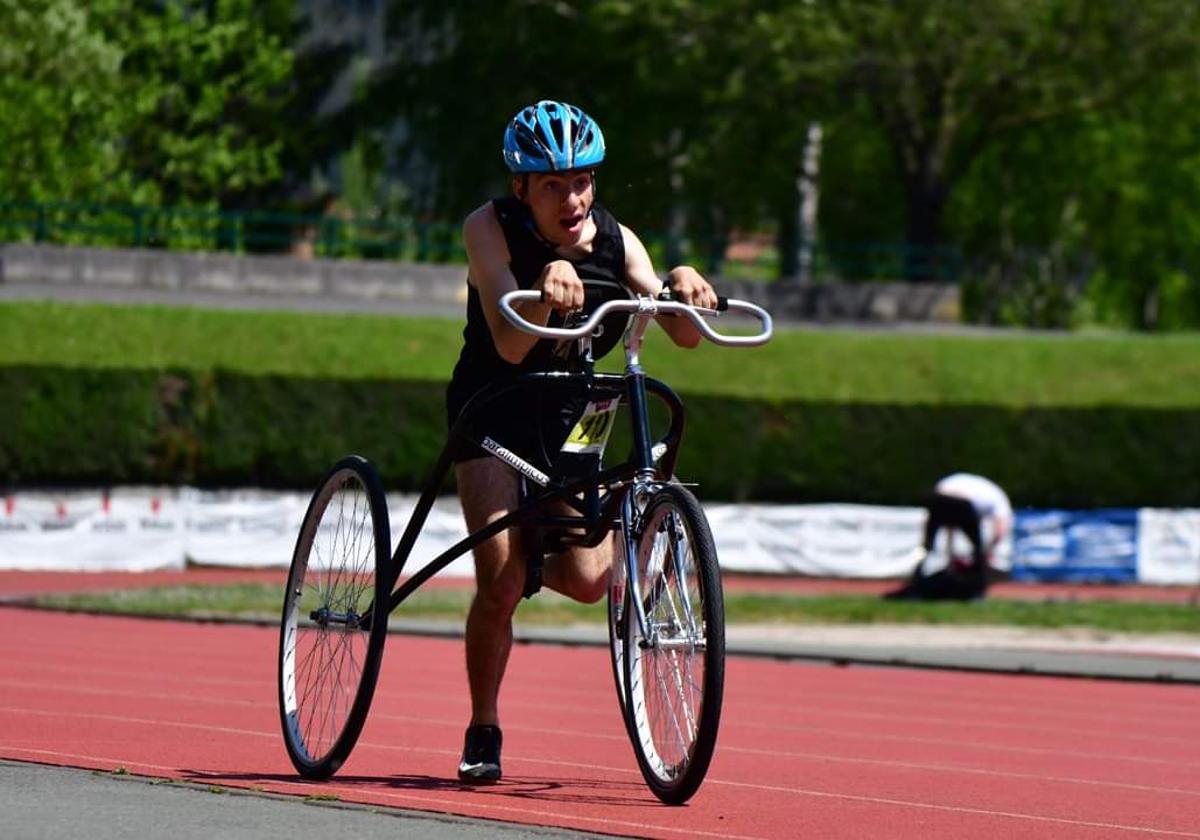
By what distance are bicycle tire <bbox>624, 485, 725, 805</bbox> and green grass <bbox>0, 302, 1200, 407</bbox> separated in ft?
84.2

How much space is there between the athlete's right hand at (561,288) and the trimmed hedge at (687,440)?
24206 millimetres

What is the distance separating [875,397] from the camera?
3703cm

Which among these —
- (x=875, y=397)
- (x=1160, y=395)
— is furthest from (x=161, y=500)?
(x=1160, y=395)

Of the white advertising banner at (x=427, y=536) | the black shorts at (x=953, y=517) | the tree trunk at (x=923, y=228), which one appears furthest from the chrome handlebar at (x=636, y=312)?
the tree trunk at (x=923, y=228)

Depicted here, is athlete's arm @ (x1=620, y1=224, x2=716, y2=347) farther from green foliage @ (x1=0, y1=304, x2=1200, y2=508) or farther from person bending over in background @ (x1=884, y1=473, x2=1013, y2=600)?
green foliage @ (x1=0, y1=304, x2=1200, y2=508)

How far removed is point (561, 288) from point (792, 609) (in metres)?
18.0

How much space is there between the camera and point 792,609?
24609 millimetres

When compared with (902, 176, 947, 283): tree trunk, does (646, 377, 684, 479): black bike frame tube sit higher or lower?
lower

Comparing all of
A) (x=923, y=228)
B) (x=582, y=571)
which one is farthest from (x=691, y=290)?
(x=923, y=228)

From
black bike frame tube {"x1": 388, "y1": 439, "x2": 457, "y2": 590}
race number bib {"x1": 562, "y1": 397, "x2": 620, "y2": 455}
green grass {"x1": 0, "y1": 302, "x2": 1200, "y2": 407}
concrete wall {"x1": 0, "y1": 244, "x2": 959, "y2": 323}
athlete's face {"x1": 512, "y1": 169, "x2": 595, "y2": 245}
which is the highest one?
concrete wall {"x1": 0, "y1": 244, "x2": 959, "y2": 323}

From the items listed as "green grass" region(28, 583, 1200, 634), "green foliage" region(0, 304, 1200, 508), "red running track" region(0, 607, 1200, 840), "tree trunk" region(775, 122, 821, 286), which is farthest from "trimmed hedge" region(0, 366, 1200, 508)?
"red running track" region(0, 607, 1200, 840)

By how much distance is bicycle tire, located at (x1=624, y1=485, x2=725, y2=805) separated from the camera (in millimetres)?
6539

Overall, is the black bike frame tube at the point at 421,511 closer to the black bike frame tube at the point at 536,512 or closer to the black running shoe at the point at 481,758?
the black bike frame tube at the point at 536,512

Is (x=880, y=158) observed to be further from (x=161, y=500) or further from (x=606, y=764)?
(x=606, y=764)
